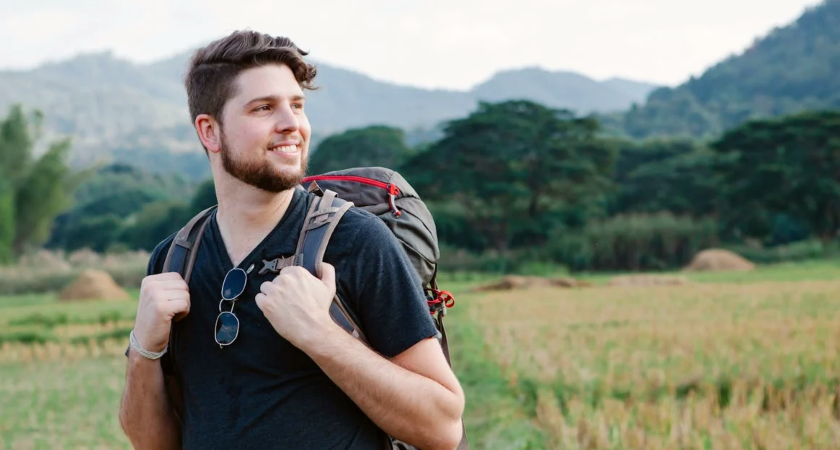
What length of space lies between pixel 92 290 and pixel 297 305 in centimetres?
3464

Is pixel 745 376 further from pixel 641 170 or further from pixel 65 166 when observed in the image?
pixel 65 166

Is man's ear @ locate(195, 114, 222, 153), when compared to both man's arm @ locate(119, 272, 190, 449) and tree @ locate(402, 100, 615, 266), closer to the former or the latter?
man's arm @ locate(119, 272, 190, 449)

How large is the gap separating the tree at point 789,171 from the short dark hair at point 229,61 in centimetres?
4371

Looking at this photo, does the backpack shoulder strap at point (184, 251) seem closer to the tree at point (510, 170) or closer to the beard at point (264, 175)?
the beard at point (264, 175)

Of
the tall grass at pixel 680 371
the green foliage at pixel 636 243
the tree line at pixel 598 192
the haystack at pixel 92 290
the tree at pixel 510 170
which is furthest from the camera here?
the tree at pixel 510 170

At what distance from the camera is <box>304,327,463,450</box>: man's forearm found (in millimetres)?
1821

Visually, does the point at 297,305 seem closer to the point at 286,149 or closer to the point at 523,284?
the point at 286,149

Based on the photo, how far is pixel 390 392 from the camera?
1.85 metres

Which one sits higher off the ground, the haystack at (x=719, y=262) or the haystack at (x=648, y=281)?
the haystack at (x=648, y=281)

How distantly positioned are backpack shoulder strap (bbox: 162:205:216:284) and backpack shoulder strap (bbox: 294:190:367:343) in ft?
0.90

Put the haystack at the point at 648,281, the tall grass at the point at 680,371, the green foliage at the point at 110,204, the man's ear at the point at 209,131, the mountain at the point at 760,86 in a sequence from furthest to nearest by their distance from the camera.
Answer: the mountain at the point at 760,86 → the green foliage at the point at 110,204 → the haystack at the point at 648,281 → the tall grass at the point at 680,371 → the man's ear at the point at 209,131

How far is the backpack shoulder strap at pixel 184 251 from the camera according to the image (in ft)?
6.74

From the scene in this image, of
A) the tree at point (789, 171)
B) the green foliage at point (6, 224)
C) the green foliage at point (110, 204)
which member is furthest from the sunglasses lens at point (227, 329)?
the green foliage at point (110, 204)

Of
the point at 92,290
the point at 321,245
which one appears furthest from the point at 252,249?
the point at 92,290
